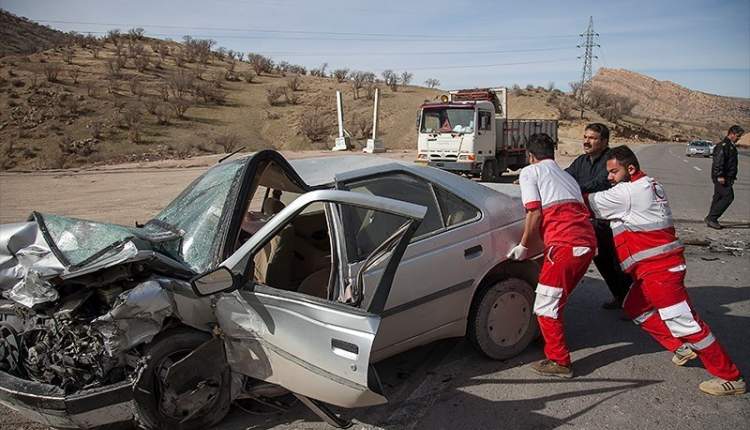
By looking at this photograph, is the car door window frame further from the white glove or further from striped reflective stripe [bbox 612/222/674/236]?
striped reflective stripe [bbox 612/222/674/236]

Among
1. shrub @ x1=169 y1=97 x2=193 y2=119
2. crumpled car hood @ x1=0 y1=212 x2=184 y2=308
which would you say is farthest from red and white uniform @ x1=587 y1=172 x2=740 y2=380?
shrub @ x1=169 y1=97 x2=193 y2=119

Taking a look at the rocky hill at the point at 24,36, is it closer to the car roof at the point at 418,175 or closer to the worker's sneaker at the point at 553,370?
the car roof at the point at 418,175

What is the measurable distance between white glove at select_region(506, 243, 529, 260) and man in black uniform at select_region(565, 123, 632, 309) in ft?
4.31

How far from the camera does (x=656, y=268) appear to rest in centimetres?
372

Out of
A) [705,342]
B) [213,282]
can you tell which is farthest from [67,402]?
[705,342]

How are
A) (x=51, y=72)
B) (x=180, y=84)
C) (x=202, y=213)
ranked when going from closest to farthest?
(x=202, y=213)
(x=51, y=72)
(x=180, y=84)

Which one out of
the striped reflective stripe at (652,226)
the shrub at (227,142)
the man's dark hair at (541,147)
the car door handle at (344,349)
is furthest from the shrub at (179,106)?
the car door handle at (344,349)

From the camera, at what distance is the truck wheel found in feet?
57.8

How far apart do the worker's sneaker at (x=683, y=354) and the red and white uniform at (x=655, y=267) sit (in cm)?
14

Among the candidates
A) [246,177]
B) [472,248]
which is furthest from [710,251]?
[246,177]

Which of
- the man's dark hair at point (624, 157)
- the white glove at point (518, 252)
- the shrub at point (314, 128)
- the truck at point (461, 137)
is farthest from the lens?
the shrub at point (314, 128)

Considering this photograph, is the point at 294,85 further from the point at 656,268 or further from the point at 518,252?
the point at 656,268

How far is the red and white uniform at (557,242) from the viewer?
3.71 metres

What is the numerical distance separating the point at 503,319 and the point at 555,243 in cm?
74
